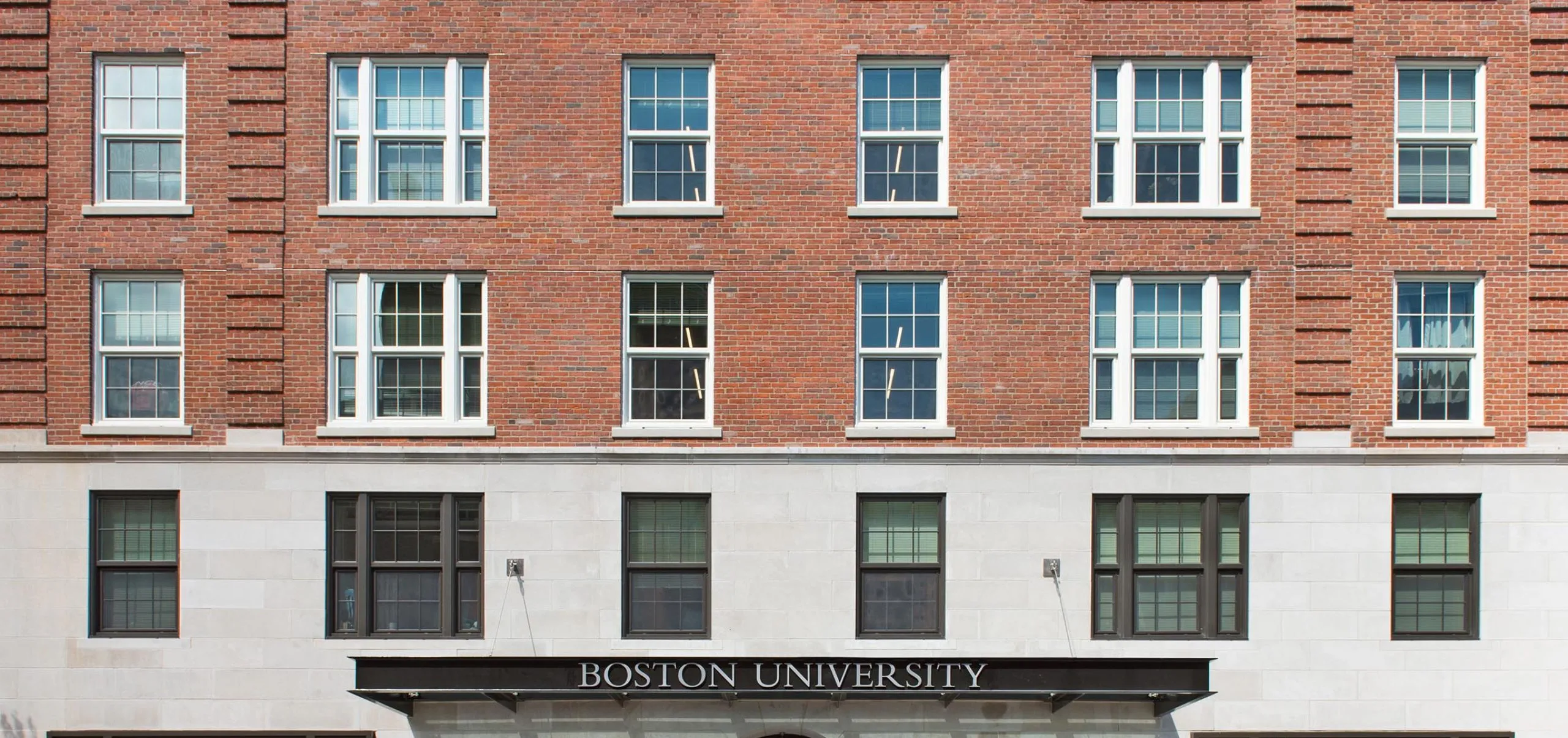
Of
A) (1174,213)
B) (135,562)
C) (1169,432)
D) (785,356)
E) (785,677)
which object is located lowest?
(785,677)

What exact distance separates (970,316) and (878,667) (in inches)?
179

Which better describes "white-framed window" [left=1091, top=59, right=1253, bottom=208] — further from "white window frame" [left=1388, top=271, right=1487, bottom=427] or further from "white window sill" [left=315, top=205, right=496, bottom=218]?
"white window sill" [left=315, top=205, right=496, bottom=218]

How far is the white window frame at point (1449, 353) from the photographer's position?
13.3 meters

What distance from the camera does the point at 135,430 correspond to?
13.2m

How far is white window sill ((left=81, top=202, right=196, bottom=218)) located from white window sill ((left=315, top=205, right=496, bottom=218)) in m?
1.76

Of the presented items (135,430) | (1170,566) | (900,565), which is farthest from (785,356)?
(135,430)

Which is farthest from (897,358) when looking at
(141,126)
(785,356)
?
(141,126)

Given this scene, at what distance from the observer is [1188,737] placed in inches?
516

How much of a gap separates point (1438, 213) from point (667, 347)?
1007cm

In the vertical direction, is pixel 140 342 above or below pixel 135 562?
above

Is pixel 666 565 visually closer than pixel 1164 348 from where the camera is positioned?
Yes

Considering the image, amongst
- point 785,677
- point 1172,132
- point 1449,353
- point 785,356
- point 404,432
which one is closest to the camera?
point 785,677

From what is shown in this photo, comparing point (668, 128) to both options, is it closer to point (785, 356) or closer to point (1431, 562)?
point (785, 356)

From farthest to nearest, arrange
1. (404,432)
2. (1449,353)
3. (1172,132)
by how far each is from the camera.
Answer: (1172,132) < (1449,353) < (404,432)
